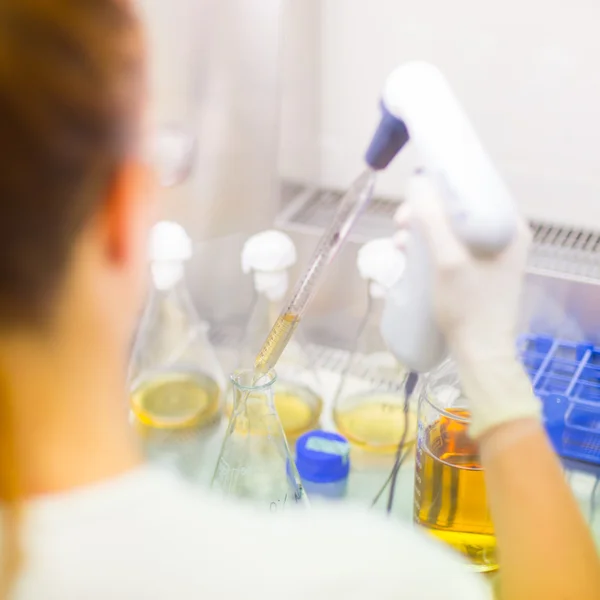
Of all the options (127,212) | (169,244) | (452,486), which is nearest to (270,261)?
(169,244)

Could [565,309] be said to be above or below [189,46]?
below

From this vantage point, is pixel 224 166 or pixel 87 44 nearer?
pixel 87 44

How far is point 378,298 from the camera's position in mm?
1067

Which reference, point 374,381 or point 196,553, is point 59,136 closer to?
point 196,553

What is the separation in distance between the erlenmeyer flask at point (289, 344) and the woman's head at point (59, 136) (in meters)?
0.57

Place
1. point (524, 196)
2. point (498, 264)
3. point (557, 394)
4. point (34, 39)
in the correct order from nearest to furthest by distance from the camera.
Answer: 1. point (34, 39)
2. point (498, 264)
3. point (557, 394)
4. point (524, 196)

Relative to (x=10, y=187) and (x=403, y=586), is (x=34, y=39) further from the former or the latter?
(x=403, y=586)

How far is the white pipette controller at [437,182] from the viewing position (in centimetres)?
59

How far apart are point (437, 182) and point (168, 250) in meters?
0.46

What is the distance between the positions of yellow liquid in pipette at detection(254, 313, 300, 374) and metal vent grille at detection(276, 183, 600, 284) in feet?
1.01

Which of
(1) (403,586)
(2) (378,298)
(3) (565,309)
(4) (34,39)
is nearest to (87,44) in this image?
(4) (34,39)

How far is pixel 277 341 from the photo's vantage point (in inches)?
35.1

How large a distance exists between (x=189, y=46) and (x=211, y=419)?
49 centimetres

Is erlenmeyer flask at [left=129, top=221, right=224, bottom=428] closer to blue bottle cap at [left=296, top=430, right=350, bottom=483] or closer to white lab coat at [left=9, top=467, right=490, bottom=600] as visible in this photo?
blue bottle cap at [left=296, top=430, right=350, bottom=483]
